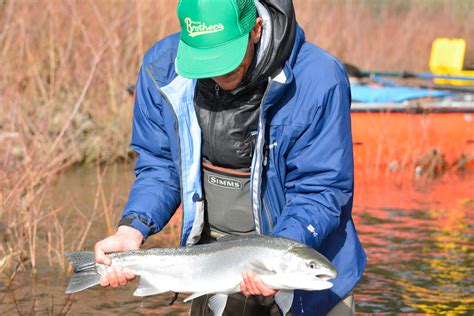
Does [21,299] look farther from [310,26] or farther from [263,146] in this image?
[310,26]

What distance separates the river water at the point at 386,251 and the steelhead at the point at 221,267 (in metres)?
2.41

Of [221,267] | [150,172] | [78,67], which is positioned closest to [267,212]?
[221,267]

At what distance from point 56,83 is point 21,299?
5.25 metres

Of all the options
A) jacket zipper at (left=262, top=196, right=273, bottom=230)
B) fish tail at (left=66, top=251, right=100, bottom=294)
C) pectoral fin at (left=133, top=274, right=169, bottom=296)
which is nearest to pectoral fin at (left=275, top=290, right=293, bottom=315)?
jacket zipper at (left=262, top=196, right=273, bottom=230)

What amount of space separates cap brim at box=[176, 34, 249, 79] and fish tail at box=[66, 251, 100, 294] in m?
0.75

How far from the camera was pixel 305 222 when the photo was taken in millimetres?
3855

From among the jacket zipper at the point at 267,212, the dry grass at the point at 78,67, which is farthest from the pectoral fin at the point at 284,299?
the dry grass at the point at 78,67

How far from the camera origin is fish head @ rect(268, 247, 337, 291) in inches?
143

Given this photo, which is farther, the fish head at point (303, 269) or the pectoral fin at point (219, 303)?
the pectoral fin at point (219, 303)

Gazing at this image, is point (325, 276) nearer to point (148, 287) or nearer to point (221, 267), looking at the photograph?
point (221, 267)

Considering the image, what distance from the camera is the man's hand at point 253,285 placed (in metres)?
3.69

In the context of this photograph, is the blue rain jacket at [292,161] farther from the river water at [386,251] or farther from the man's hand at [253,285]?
the river water at [386,251]

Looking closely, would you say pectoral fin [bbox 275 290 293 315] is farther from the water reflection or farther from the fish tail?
the water reflection

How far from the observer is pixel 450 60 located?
15977 mm
